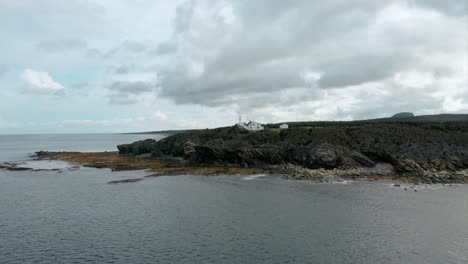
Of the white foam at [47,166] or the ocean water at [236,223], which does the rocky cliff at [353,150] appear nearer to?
the ocean water at [236,223]

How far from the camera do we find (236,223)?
121 ft

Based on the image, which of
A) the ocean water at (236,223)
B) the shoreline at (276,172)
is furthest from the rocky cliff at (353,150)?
the ocean water at (236,223)

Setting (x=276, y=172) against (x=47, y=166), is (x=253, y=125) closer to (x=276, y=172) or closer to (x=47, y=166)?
(x=276, y=172)

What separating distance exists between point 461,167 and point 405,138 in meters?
11.2

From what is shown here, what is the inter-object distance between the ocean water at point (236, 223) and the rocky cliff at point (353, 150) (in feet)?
39.1

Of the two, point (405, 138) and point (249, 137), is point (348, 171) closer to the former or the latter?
point (405, 138)

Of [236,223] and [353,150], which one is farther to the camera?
[353,150]

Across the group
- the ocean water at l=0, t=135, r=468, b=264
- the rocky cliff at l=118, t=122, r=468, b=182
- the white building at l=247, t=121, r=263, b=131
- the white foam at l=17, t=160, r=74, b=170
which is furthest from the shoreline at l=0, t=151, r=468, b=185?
the white building at l=247, t=121, r=263, b=131

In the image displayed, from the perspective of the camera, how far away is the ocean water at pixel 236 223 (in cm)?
2869

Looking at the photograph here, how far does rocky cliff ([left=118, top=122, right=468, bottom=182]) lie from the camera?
219 feet

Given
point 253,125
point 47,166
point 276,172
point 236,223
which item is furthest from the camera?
point 253,125

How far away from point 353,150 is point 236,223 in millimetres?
42570

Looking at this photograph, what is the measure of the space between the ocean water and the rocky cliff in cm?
1193

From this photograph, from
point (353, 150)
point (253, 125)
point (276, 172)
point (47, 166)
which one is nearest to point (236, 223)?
point (276, 172)
